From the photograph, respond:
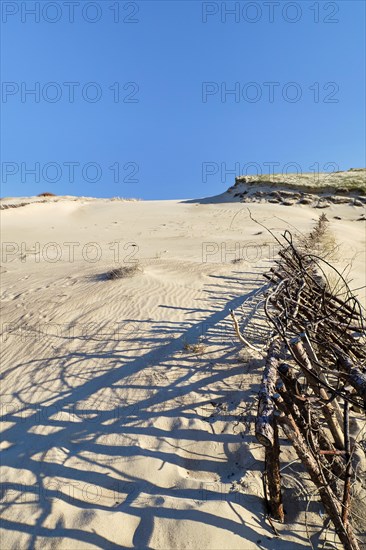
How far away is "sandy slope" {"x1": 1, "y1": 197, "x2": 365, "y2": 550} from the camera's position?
2.21 m

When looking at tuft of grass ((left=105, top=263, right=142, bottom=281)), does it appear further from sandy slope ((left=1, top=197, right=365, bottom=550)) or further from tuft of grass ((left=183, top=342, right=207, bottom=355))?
tuft of grass ((left=183, top=342, right=207, bottom=355))

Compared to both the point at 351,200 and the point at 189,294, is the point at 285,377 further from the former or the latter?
the point at 351,200

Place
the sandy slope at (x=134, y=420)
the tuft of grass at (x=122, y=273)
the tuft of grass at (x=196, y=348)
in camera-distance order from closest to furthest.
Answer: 1. the sandy slope at (x=134, y=420)
2. the tuft of grass at (x=196, y=348)
3. the tuft of grass at (x=122, y=273)

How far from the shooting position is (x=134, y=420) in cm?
310

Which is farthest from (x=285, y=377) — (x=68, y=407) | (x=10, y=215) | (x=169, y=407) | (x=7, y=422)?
(x=10, y=215)

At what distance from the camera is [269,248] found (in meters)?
9.55

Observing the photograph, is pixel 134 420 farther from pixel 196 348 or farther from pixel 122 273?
pixel 122 273

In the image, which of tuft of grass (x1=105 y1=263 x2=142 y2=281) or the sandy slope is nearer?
the sandy slope

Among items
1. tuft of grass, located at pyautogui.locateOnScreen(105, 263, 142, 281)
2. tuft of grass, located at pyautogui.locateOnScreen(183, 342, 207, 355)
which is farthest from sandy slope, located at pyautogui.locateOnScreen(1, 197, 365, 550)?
tuft of grass, located at pyautogui.locateOnScreen(105, 263, 142, 281)

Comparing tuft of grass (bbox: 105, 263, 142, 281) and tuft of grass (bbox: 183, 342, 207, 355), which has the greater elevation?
tuft of grass (bbox: 105, 263, 142, 281)

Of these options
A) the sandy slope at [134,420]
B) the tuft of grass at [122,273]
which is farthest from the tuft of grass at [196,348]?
the tuft of grass at [122,273]

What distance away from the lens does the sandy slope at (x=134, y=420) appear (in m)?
2.21

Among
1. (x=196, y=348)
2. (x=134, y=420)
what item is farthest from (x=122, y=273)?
(x=134, y=420)

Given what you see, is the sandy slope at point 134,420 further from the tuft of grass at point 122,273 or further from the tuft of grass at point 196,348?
the tuft of grass at point 122,273
